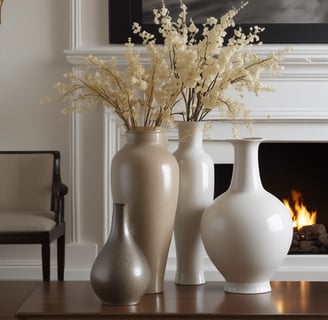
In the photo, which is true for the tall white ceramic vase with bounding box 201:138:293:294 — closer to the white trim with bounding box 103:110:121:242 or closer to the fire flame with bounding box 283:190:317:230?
the white trim with bounding box 103:110:121:242

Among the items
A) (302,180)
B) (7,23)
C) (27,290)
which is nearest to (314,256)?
(302,180)

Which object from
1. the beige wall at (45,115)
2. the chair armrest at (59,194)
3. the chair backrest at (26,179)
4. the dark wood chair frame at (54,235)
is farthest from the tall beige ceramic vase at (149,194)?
the beige wall at (45,115)

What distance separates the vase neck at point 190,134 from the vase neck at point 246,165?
0.17m

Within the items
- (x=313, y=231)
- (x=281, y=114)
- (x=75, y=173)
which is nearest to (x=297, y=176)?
(x=313, y=231)

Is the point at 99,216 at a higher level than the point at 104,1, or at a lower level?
lower

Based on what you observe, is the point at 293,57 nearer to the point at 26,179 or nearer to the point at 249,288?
the point at 26,179

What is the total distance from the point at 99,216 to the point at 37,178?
0.40m

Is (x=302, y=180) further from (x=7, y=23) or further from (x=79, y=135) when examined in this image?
(x=7, y=23)

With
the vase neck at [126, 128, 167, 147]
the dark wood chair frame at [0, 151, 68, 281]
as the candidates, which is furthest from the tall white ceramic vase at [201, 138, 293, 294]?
the dark wood chair frame at [0, 151, 68, 281]

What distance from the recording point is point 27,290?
425cm

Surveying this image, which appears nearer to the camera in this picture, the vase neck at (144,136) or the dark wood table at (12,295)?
the vase neck at (144,136)

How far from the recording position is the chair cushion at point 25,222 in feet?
12.4

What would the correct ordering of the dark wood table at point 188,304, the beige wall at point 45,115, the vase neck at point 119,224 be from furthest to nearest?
the beige wall at point 45,115
the vase neck at point 119,224
the dark wood table at point 188,304

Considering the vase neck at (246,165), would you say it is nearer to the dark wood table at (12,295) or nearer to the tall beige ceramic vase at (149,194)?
the tall beige ceramic vase at (149,194)
